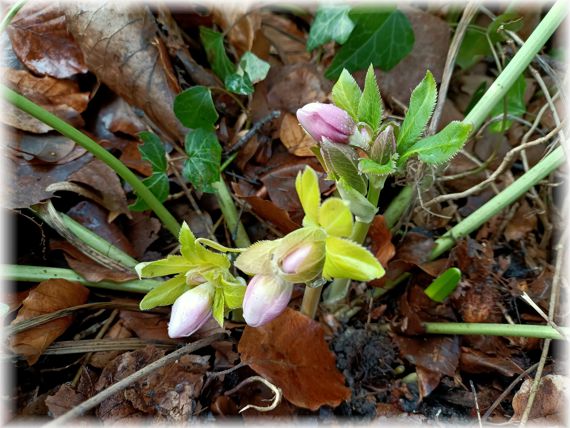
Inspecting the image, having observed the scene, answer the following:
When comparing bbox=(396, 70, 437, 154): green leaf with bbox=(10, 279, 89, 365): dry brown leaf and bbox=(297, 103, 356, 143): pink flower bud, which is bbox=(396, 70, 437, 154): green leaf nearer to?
bbox=(297, 103, 356, 143): pink flower bud

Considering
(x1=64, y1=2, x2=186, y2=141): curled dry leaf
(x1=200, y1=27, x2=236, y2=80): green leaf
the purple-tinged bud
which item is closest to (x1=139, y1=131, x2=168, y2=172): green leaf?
(x1=64, y1=2, x2=186, y2=141): curled dry leaf

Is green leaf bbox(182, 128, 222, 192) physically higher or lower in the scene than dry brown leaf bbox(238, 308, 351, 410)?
higher

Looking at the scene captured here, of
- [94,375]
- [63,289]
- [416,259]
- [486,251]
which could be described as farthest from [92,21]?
[486,251]

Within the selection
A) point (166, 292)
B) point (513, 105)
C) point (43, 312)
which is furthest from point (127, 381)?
point (513, 105)

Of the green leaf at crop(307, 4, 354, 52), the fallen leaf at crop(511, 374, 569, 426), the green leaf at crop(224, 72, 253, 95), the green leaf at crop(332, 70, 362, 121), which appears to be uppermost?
the green leaf at crop(332, 70, 362, 121)

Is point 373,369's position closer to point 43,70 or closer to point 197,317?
point 197,317
